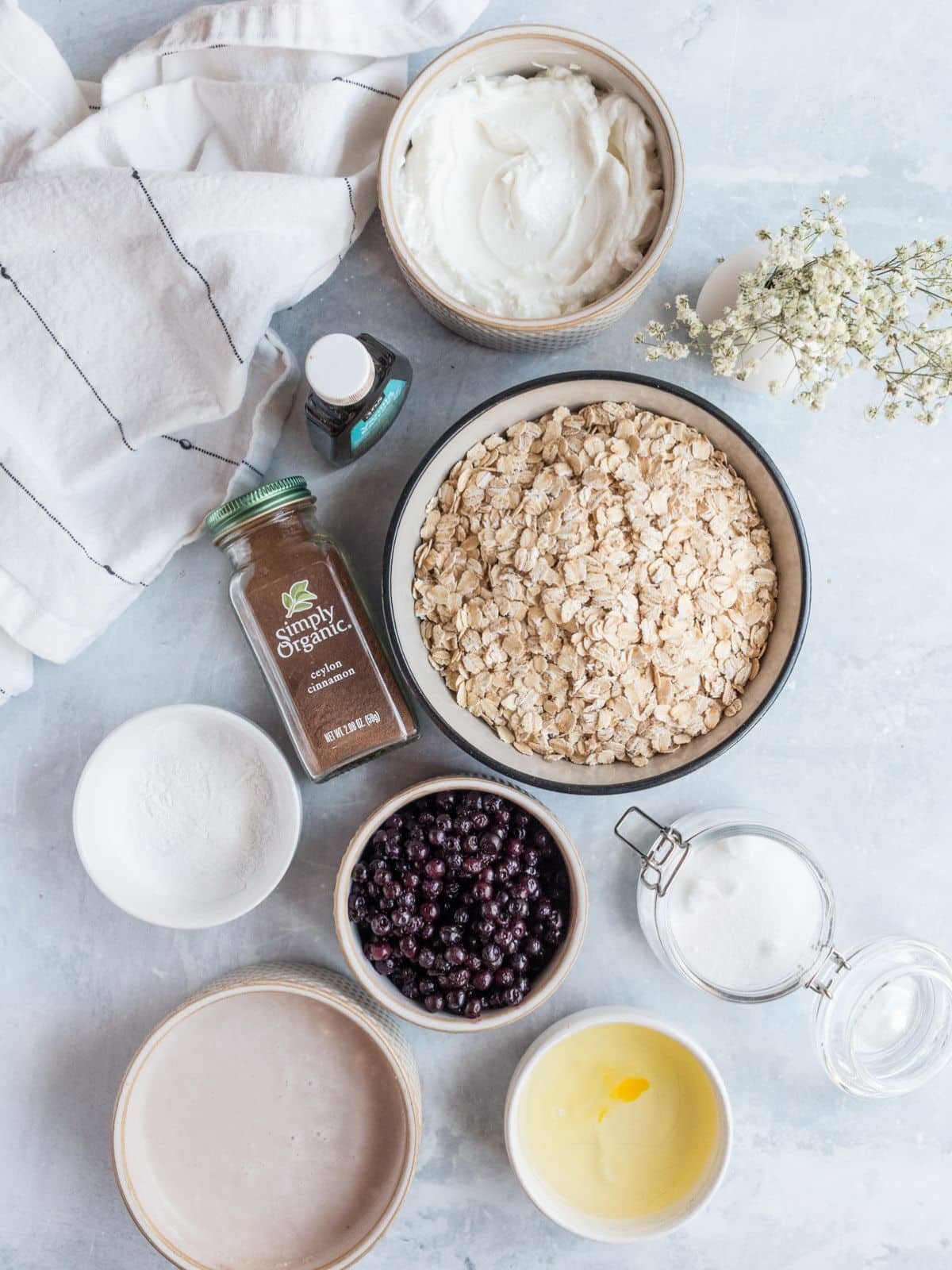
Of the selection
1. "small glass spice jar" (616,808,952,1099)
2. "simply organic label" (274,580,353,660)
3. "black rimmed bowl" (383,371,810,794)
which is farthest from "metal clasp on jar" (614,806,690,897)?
"simply organic label" (274,580,353,660)

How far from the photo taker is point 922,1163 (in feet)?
3.76

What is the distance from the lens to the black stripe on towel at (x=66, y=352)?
0.98 metres

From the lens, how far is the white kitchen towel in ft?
3.20

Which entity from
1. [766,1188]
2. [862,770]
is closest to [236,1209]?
[766,1188]

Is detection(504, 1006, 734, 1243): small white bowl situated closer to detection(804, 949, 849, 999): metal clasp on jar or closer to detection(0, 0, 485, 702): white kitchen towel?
detection(804, 949, 849, 999): metal clasp on jar

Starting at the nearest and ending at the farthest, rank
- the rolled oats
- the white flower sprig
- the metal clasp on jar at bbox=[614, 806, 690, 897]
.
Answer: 1. the white flower sprig
2. the rolled oats
3. the metal clasp on jar at bbox=[614, 806, 690, 897]

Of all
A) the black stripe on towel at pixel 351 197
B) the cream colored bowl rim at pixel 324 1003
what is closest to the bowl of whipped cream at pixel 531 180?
the black stripe on towel at pixel 351 197

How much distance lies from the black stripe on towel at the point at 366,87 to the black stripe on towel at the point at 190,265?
0.23 meters

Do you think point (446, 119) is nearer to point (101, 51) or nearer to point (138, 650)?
point (101, 51)

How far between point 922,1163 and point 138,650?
1167 mm

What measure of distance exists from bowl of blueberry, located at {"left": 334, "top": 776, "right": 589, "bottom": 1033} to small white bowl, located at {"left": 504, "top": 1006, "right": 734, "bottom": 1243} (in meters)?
0.08

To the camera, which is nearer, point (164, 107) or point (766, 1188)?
point (164, 107)

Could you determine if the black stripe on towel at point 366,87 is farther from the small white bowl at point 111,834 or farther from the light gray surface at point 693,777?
the small white bowl at point 111,834

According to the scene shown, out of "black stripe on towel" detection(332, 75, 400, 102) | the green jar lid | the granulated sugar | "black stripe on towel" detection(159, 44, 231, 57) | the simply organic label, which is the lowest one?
the granulated sugar
